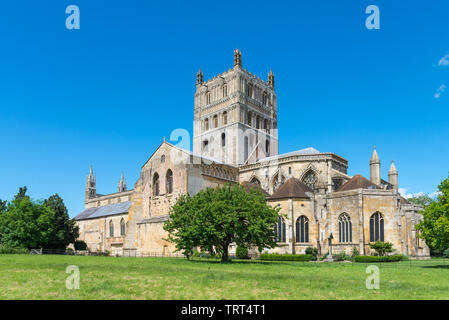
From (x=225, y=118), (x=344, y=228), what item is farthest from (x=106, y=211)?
(x=344, y=228)

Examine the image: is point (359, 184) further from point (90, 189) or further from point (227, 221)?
point (90, 189)

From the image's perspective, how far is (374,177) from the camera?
54.3m

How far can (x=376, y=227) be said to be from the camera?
43688mm

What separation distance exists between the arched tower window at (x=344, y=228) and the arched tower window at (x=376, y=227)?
2.19 meters

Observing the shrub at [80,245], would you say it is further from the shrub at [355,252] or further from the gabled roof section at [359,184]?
the shrub at [355,252]

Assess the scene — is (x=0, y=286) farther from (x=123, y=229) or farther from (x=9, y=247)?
(x=123, y=229)

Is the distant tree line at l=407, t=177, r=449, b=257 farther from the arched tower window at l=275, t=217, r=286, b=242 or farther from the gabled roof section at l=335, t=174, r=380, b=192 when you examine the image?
the arched tower window at l=275, t=217, r=286, b=242

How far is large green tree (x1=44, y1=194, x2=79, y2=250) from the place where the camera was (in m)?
55.2

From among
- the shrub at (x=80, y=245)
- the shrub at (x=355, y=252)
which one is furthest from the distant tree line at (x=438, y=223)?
the shrub at (x=80, y=245)

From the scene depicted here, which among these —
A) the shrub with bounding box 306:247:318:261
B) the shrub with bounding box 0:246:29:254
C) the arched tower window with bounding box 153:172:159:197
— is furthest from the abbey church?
the shrub with bounding box 0:246:29:254

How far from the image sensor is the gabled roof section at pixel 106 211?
73.2 metres

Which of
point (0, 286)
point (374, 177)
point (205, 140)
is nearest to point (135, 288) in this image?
point (0, 286)

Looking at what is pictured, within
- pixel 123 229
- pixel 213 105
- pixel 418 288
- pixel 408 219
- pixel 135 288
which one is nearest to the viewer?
pixel 135 288

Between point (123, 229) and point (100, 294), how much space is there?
5853cm
